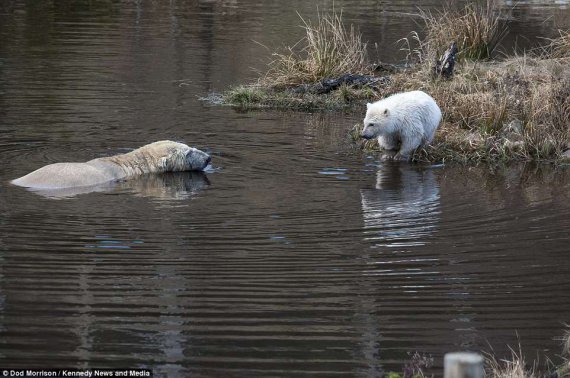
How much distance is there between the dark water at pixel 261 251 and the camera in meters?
7.77

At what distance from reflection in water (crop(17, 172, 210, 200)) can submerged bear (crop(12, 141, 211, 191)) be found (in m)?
0.09

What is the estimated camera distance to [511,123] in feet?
53.7

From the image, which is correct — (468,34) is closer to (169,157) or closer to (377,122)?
(377,122)

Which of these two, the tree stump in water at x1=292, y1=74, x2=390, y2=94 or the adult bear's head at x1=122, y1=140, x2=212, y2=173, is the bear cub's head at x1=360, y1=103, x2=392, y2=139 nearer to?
the adult bear's head at x1=122, y1=140, x2=212, y2=173

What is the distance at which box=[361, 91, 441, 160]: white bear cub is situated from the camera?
49.6ft

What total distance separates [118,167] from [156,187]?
0.61 metres

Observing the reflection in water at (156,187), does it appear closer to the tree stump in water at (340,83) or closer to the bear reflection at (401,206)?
the bear reflection at (401,206)

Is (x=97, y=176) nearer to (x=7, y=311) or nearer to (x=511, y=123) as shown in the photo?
(x=7, y=311)

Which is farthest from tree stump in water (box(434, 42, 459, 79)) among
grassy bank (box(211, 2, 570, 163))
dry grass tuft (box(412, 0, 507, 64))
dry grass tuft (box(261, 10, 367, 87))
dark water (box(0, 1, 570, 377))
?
dry grass tuft (box(261, 10, 367, 87))

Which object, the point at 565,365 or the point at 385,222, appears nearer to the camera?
the point at 565,365

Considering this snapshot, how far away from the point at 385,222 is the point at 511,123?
17.5ft

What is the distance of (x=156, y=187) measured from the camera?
44.1 ft

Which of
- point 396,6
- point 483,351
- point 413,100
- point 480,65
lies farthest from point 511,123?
point 396,6

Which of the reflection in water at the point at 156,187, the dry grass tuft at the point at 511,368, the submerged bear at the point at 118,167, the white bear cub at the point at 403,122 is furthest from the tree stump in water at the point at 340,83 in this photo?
the dry grass tuft at the point at 511,368
